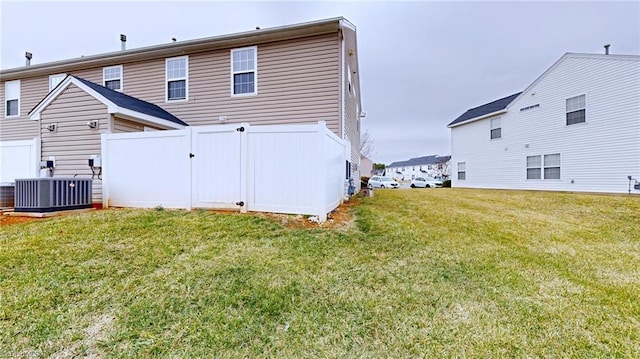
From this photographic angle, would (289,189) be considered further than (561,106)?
No

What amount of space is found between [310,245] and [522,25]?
48.8ft

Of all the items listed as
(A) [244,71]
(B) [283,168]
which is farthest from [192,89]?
(B) [283,168]

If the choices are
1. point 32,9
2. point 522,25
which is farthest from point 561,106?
point 32,9

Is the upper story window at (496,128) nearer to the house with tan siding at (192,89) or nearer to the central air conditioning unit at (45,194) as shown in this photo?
the house with tan siding at (192,89)

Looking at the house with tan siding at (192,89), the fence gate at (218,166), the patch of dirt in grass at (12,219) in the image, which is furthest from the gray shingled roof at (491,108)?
the patch of dirt in grass at (12,219)

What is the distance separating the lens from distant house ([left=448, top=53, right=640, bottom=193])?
11781mm

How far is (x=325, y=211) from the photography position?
17.8 feet

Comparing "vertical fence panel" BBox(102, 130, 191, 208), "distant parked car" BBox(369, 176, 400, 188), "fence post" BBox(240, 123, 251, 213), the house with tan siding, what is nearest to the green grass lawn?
"fence post" BBox(240, 123, 251, 213)

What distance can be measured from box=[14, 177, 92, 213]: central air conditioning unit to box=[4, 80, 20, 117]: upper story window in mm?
9593

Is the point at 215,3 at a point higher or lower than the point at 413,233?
higher

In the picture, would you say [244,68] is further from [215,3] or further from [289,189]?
[289,189]

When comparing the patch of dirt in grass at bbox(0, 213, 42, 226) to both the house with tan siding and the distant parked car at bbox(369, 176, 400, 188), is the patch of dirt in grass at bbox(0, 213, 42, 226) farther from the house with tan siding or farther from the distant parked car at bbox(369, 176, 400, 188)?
the distant parked car at bbox(369, 176, 400, 188)

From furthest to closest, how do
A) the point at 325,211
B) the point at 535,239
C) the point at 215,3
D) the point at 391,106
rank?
the point at 391,106
the point at 215,3
the point at 325,211
the point at 535,239

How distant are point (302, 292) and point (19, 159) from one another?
31.0ft
